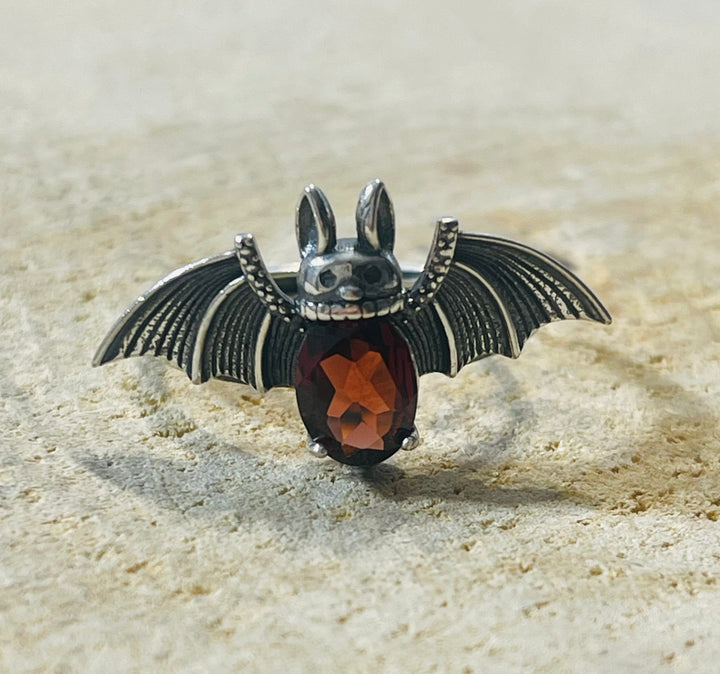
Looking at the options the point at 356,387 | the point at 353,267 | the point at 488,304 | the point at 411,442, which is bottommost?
the point at 411,442

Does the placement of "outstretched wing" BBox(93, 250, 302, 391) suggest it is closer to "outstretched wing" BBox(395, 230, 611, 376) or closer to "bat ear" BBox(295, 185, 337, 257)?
"bat ear" BBox(295, 185, 337, 257)

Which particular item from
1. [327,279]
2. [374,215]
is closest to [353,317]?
[327,279]

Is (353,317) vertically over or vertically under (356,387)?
over

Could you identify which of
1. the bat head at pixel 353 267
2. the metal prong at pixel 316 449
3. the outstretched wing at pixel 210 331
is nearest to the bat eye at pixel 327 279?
the bat head at pixel 353 267

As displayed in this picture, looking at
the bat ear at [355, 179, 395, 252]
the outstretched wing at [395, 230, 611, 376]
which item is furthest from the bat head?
the outstretched wing at [395, 230, 611, 376]

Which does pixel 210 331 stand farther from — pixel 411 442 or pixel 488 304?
pixel 488 304

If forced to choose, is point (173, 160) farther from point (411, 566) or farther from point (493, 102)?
point (411, 566)

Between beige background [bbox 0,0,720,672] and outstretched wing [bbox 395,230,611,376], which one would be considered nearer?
beige background [bbox 0,0,720,672]

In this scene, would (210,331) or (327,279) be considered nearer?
(327,279)
